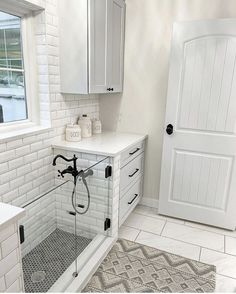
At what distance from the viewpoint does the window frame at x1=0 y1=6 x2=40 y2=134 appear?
6.33 ft

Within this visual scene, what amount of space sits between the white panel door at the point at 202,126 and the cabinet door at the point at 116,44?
59 cm

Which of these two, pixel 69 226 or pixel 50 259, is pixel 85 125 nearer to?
pixel 69 226

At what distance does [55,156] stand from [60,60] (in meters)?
0.90

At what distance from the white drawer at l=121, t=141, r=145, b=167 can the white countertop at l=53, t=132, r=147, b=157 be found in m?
0.06

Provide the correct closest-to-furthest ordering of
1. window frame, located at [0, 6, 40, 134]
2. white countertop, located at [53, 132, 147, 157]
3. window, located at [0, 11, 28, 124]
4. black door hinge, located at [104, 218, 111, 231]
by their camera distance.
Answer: window, located at [0, 11, 28, 124] < window frame, located at [0, 6, 40, 134] < white countertop, located at [53, 132, 147, 157] < black door hinge, located at [104, 218, 111, 231]

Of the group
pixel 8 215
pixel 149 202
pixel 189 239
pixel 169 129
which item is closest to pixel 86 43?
pixel 169 129

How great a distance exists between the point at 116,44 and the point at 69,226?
1.91 metres

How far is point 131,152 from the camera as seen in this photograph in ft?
7.89

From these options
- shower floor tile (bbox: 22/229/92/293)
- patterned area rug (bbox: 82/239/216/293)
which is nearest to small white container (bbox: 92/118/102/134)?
shower floor tile (bbox: 22/229/92/293)

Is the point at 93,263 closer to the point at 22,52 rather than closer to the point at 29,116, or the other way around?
the point at 29,116

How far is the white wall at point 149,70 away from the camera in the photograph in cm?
237

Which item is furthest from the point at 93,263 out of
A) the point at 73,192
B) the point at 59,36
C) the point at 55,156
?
the point at 59,36

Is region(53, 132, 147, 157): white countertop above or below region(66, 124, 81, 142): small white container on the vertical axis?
below

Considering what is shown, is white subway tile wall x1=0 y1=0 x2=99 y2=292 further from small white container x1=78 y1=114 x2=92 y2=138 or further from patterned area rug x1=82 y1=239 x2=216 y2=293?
patterned area rug x1=82 y1=239 x2=216 y2=293
